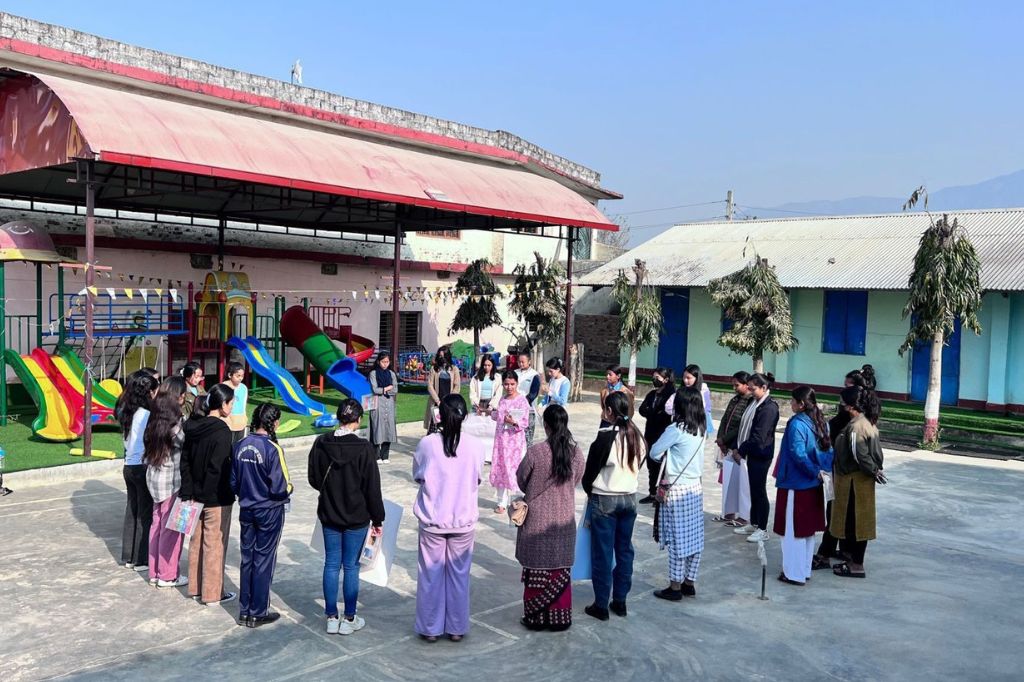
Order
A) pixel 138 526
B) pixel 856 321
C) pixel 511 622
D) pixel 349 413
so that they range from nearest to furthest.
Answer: pixel 349 413 < pixel 511 622 < pixel 138 526 < pixel 856 321

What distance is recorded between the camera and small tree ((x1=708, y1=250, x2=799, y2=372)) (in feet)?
56.2

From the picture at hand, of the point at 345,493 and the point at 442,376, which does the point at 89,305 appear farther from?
the point at 345,493

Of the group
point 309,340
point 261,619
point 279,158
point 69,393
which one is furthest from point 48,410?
point 261,619

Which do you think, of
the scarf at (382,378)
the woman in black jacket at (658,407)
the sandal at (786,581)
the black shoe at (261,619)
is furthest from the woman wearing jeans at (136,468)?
the sandal at (786,581)

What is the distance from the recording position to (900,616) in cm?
643

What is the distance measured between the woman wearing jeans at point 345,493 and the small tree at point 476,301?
48.4 ft

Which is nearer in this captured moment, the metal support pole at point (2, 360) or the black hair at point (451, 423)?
the black hair at point (451, 423)

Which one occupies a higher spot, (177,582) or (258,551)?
(258,551)

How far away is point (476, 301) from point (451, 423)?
14923 millimetres

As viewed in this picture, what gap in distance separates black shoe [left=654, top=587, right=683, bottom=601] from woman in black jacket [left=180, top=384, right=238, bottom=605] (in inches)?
133

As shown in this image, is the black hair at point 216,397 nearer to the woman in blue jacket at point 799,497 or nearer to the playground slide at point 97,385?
the woman in blue jacket at point 799,497

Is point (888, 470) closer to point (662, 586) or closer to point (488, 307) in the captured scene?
point (662, 586)

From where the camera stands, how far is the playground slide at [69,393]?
465 inches

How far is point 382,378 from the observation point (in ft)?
37.3
